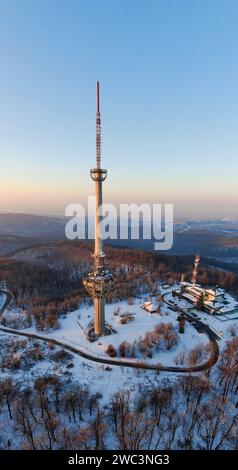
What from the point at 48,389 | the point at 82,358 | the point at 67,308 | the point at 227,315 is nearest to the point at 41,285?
the point at 67,308

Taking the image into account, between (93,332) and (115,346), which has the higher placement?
(93,332)

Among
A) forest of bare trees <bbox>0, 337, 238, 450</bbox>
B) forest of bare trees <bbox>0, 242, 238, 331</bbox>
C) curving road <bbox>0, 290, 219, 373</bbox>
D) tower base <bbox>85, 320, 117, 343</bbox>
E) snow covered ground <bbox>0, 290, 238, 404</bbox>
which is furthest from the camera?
forest of bare trees <bbox>0, 242, 238, 331</bbox>

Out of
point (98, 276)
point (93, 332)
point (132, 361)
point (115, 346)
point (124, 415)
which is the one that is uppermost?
point (98, 276)

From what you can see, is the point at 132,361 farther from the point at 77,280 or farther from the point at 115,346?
the point at 77,280

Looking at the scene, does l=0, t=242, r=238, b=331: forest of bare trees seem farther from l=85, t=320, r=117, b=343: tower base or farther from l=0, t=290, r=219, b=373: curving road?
l=0, t=290, r=219, b=373: curving road

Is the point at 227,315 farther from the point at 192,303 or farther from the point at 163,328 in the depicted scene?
the point at 163,328

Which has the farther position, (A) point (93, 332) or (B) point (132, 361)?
(A) point (93, 332)

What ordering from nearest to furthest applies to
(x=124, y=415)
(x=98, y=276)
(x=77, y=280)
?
1. (x=124, y=415)
2. (x=98, y=276)
3. (x=77, y=280)

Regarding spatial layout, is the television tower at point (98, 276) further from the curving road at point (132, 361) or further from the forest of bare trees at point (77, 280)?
the forest of bare trees at point (77, 280)

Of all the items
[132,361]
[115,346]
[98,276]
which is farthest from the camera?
[98,276]

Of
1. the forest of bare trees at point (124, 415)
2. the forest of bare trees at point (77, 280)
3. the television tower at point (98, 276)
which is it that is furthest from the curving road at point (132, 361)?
the forest of bare trees at point (77, 280)

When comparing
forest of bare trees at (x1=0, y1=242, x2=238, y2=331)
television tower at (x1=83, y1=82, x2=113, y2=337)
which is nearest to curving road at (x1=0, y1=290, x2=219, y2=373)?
television tower at (x1=83, y1=82, x2=113, y2=337)

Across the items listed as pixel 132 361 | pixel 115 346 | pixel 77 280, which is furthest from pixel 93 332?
pixel 77 280
